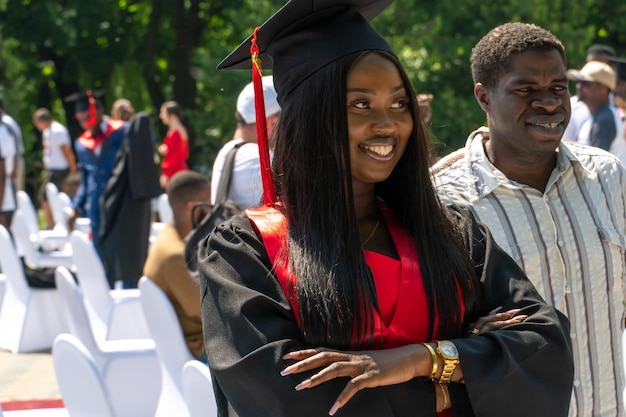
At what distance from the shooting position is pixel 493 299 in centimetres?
213

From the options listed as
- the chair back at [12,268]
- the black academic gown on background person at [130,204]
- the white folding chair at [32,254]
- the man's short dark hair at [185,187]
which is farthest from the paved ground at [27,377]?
the black academic gown on background person at [130,204]

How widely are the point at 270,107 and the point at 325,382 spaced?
300cm

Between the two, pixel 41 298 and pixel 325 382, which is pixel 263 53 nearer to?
pixel 325 382

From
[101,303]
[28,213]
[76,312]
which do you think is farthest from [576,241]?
[28,213]

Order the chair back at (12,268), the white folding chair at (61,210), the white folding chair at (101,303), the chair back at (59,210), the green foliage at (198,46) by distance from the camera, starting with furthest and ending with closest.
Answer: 1. the green foliage at (198,46)
2. the chair back at (59,210)
3. the white folding chair at (61,210)
4. the chair back at (12,268)
5. the white folding chair at (101,303)

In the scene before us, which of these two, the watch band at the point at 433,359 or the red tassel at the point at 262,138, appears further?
the red tassel at the point at 262,138

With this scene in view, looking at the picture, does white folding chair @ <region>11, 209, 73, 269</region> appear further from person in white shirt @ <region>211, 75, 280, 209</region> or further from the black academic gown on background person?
person in white shirt @ <region>211, 75, 280, 209</region>

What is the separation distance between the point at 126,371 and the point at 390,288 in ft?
11.2

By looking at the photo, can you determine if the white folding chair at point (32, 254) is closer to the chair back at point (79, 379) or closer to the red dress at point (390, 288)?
the chair back at point (79, 379)

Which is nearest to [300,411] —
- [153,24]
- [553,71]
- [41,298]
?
[553,71]

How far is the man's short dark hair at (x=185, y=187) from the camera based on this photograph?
5.65 metres

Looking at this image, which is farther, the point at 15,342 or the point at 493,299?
the point at 15,342

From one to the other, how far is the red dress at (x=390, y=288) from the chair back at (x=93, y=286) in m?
4.42

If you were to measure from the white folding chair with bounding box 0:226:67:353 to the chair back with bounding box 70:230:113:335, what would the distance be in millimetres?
1177
